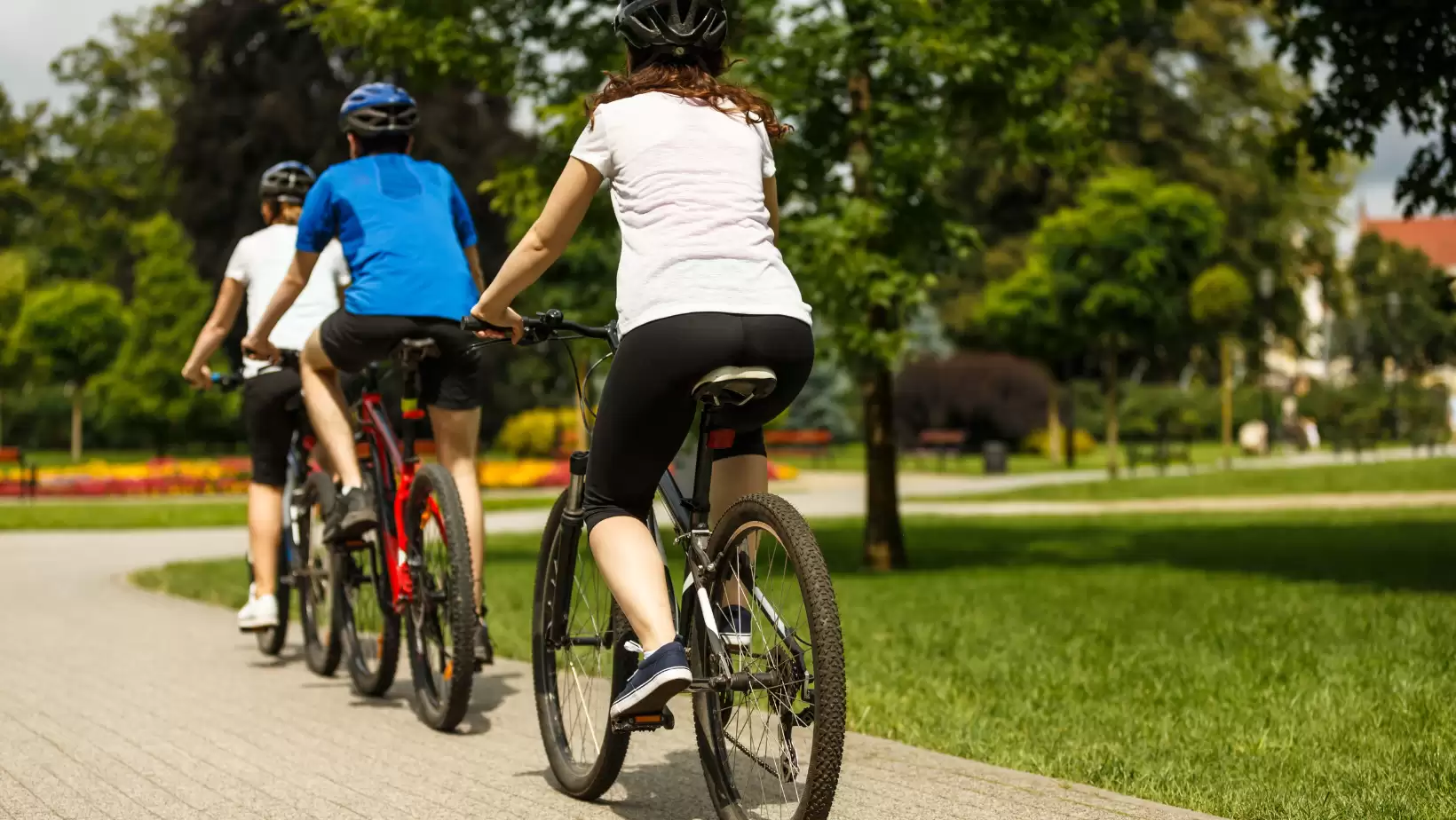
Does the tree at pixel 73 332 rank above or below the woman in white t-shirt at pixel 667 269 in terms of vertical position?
above

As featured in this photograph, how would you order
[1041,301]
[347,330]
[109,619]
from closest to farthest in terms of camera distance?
[347,330], [109,619], [1041,301]

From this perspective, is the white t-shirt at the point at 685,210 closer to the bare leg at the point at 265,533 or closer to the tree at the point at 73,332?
the bare leg at the point at 265,533

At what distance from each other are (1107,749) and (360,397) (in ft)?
9.92

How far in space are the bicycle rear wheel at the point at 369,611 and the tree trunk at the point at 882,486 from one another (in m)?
7.61

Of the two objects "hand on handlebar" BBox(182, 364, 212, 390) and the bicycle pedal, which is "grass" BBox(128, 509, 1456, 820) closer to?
the bicycle pedal

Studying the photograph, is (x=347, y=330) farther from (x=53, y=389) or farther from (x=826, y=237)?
(x=53, y=389)

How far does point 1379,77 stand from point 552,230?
874cm

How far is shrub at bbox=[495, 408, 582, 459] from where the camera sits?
39625 mm

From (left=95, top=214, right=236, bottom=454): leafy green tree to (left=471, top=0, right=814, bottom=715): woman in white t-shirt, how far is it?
33.5 meters

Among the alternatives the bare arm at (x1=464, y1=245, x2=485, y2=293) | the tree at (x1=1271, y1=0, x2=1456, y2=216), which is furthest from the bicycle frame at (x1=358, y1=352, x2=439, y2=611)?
the tree at (x1=1271, y1=0, x2=1456, y2=216)

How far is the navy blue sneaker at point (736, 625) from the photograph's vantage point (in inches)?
161

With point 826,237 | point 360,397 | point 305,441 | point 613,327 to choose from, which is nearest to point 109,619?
point 305,441

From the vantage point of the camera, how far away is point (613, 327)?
478 centimetres

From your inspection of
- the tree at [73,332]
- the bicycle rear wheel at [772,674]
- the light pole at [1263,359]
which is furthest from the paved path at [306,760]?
the light pole at [1263,359]
